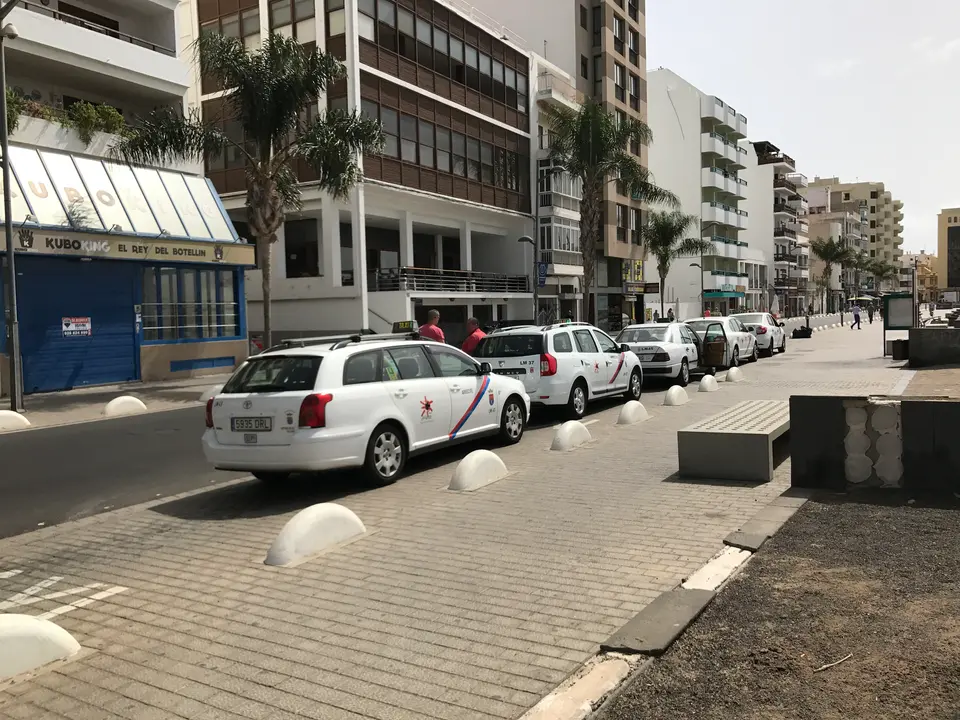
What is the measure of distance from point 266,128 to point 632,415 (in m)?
12.6

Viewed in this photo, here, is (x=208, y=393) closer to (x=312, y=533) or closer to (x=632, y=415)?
(x=632, y=415)

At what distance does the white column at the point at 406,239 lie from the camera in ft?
115

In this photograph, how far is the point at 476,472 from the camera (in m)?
8.13

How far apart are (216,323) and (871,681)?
895 inches

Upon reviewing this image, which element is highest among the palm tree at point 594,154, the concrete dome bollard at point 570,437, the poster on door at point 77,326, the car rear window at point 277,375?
the palm tree at point 594,154

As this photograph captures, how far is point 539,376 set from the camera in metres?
12.6

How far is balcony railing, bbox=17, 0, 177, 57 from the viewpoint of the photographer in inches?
865

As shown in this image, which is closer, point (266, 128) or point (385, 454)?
point (385, 454)

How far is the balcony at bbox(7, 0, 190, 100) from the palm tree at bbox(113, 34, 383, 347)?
439 cm

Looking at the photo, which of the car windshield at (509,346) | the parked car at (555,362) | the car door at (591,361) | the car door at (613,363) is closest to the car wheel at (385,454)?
the parked car at (555,362)

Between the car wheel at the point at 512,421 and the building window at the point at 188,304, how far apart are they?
573 inches

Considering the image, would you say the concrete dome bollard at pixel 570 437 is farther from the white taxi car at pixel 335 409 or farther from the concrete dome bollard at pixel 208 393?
the concrete dome bollard at pixel 208 393

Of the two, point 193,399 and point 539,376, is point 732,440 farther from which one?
point 193,399

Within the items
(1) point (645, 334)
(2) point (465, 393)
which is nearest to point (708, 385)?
(1) point (645, 334)
